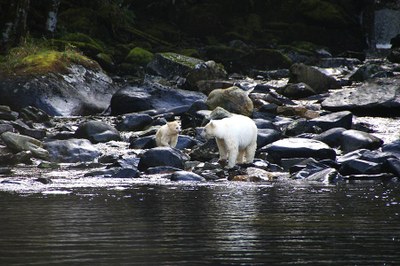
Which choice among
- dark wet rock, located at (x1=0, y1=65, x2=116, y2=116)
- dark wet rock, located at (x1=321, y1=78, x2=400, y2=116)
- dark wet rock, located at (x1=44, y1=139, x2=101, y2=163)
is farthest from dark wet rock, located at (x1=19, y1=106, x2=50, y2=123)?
dark wet rock, located at (x1=321, y1=78, x2=400, y2=116)

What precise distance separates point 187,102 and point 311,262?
1545cm

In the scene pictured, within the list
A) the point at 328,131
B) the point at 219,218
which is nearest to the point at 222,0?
the point at 328,131

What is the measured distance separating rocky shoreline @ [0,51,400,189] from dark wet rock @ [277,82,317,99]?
27 mm

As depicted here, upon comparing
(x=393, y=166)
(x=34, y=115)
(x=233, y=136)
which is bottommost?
(x=34, y=115)

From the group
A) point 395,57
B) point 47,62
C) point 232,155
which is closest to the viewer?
point 232,155

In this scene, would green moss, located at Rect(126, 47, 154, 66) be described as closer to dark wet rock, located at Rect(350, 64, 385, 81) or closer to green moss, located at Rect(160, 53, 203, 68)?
green moss, located at Rect(160, 53, 203, 68)

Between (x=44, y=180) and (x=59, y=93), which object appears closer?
(x=44, y=180)

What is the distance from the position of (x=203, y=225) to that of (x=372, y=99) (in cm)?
1291

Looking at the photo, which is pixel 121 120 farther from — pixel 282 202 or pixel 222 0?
pixel 222 0

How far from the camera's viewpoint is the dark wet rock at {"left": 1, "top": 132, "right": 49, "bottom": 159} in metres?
14.2

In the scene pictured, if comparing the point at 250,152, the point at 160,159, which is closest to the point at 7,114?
the point at 160,159

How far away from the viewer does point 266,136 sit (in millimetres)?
14484

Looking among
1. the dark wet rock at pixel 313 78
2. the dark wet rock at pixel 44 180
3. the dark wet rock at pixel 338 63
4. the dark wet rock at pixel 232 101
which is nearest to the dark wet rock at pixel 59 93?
the dark wet rock at pixel 232 101

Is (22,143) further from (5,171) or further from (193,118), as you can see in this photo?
(193,118)
